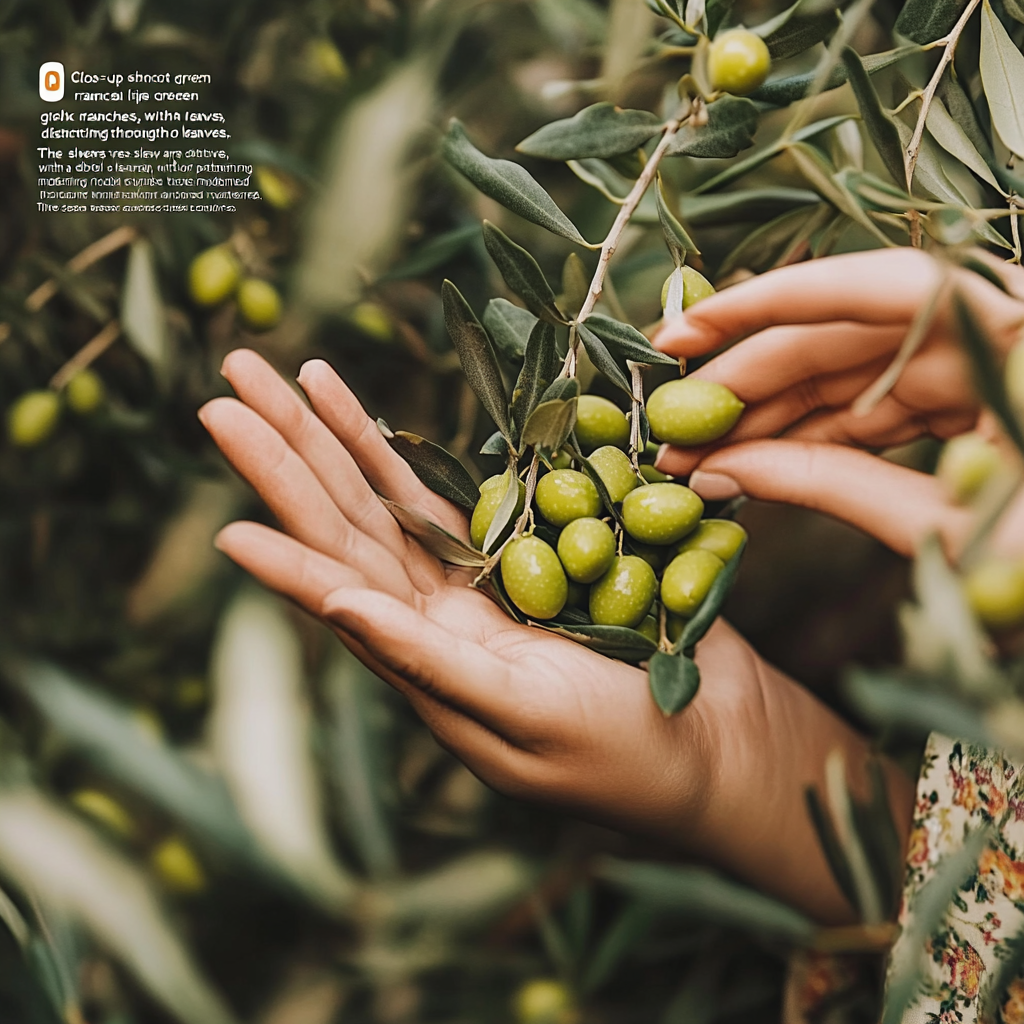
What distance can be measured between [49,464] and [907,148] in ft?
3.28

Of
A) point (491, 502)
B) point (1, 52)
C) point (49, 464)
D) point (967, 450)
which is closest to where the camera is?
point (967, 450)

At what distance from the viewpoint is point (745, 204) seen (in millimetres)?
1027

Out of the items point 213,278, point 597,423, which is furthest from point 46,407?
point 597,423

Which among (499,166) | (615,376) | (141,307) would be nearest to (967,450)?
(615,376)

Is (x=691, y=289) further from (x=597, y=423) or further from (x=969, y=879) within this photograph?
(x=969, y=879)

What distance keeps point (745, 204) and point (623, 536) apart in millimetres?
484

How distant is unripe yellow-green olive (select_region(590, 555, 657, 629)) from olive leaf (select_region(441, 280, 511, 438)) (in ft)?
0.49

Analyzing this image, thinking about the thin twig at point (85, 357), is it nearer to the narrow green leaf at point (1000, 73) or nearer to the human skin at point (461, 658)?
the human skin at point (461, 658)

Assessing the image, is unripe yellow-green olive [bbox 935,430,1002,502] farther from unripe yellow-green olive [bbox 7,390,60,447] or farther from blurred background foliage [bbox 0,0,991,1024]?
unripe yellow-green olive [bbox 7,390,60,447]

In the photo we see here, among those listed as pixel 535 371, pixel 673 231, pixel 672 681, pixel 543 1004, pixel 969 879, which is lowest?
pixel 543 1004

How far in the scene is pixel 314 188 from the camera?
1021mm

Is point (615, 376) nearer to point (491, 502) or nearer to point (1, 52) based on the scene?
point (491, 502)

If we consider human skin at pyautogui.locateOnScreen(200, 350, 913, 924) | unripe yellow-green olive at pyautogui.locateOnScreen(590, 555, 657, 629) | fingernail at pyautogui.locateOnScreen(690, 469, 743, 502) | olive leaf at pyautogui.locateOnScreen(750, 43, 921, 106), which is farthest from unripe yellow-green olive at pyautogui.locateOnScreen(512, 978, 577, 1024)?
olive leaf at pyautogui.locateOnScreen(750, 43, 921, 106)

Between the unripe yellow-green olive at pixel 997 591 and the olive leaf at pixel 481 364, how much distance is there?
0.38 metres
